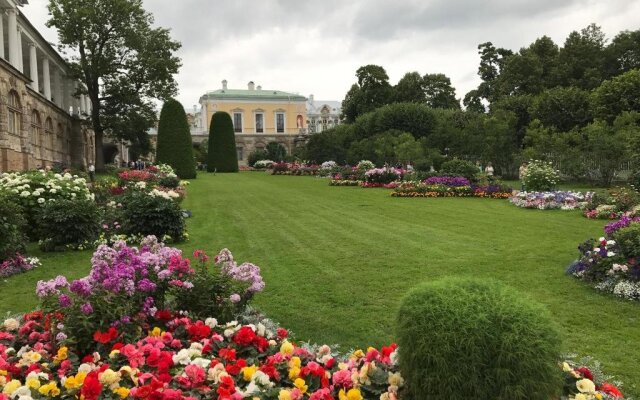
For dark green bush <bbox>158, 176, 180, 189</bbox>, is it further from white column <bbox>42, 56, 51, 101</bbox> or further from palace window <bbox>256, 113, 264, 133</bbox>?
palace window <bbox>256, 113, 264, 133</bbox>

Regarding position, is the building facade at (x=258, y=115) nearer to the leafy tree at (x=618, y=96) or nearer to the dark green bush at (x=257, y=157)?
the dark green bush at (x=257, y=157)

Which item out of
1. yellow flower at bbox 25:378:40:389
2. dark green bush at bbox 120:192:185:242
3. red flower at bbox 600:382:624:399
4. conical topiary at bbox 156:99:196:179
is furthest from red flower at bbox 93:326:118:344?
conical topiary at bbox 156:99:196:179

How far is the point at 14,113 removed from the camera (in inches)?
964

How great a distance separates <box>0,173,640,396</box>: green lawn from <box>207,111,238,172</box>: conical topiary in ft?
89.4

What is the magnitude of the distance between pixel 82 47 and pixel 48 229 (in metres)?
28.9

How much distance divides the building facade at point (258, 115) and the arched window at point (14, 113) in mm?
42737

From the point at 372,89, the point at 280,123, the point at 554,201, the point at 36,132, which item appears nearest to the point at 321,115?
the point at 280,123

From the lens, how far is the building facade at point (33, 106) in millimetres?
22953

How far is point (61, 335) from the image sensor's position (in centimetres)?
360

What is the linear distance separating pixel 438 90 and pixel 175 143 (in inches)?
1511

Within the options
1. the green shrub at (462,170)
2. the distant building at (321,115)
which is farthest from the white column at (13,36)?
the distant building at (321,115)

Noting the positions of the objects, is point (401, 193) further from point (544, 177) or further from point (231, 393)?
point (231, 393)

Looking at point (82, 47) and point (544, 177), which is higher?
point (82, 47)

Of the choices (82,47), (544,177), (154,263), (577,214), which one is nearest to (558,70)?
(544,177)
